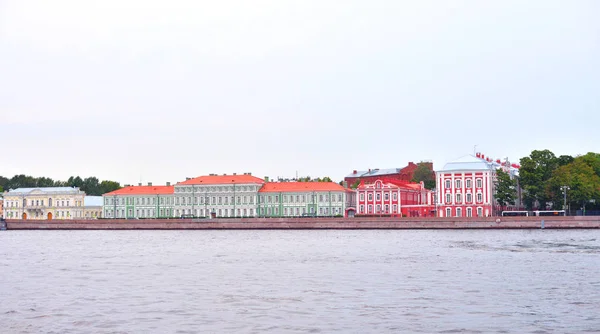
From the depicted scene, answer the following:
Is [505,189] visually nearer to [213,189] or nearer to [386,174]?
[213,189]

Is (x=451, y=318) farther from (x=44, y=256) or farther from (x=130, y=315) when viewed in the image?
(x=44, y=256)

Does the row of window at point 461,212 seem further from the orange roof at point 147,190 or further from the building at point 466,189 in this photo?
the orange roof at point 147,190

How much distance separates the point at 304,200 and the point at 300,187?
6.07 ft

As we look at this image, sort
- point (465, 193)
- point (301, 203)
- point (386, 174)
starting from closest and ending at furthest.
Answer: point (465, 193) < point (301, 203) < point (386, 174)

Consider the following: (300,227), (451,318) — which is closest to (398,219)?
(300,227)

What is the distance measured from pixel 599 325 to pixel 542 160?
→ 70.7 meters

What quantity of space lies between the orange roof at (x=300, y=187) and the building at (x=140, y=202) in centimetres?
1319

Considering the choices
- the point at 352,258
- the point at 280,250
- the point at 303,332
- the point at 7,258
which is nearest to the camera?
the point at 303,332

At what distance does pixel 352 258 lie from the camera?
3612cm

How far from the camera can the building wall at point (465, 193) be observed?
286 ft

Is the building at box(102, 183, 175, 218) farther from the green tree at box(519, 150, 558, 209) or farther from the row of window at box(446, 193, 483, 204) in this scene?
the green tree at box(519, 150, 558, 209)

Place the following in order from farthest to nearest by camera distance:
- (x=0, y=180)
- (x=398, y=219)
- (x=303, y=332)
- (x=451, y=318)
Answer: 1. (x=0, y=180)
2. (x=398, y=219)
3. (x=451, y=318)
4. (x=303, y=332)

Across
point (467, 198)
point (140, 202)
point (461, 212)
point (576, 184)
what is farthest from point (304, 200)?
point (576, 184)

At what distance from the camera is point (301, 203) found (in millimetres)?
101750
